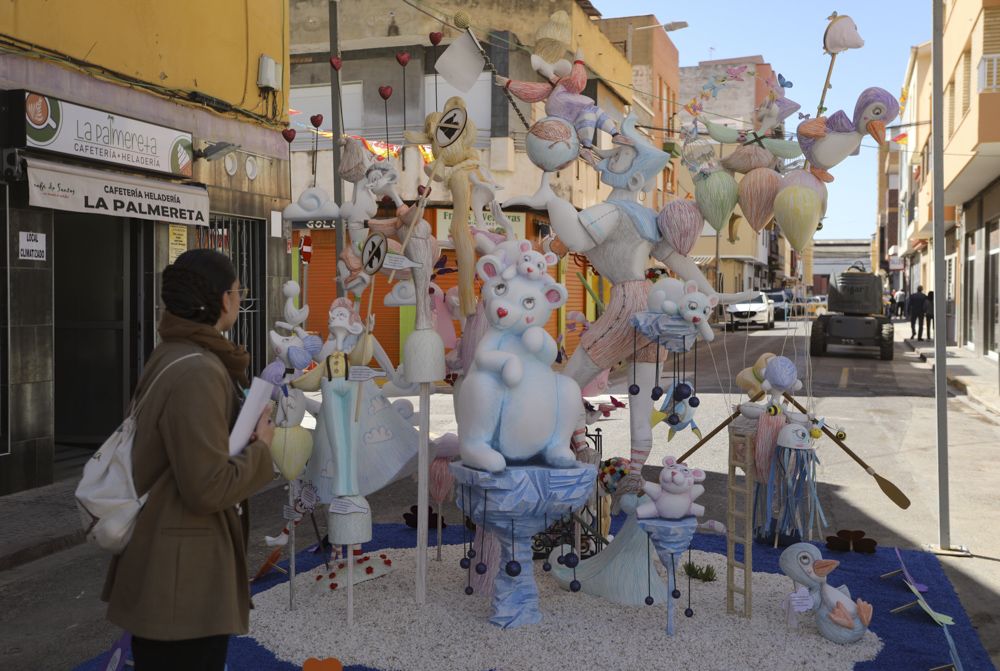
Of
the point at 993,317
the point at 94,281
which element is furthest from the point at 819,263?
the point at 94,281

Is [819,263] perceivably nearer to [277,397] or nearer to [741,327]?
[741,327]

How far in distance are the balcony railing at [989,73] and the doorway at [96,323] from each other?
468 inches

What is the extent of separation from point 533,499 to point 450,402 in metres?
8.72

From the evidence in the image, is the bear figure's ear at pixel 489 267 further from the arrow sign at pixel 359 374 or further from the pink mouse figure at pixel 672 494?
the pink mouse figure at pixel 672 494

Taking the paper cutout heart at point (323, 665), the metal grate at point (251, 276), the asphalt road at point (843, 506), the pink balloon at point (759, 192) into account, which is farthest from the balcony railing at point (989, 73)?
the paper cutout heart at point (323, 665)

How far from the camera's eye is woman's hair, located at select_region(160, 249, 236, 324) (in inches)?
96.0

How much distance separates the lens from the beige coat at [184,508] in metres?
2.28

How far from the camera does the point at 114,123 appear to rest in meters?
8.02

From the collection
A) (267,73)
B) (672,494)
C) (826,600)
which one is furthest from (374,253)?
(267,73)

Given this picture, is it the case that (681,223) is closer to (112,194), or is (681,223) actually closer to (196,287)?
(196,287)

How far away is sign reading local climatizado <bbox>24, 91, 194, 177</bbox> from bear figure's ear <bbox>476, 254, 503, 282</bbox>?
473 centimetres

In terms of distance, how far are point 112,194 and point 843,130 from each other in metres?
6.16

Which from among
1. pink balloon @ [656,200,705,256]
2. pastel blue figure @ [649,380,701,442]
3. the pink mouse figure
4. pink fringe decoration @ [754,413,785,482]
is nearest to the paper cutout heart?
the pink mouse figure

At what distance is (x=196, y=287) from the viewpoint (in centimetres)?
244
